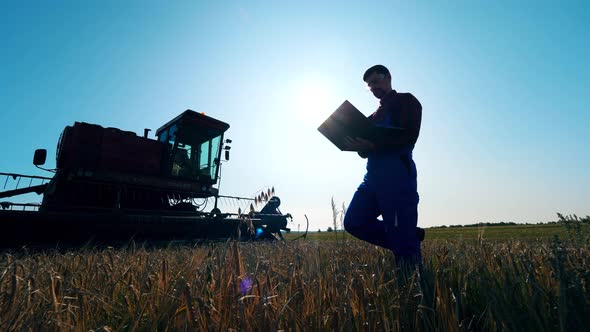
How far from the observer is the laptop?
2.66m

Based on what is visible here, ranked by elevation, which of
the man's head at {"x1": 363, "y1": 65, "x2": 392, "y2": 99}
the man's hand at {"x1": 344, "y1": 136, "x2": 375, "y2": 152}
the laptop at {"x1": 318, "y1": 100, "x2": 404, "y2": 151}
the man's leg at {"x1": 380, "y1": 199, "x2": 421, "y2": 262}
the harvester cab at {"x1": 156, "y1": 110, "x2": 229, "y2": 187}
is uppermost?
the harvester cab at {"x1": 156, "y1": 110, "x2": 229, "y2": 187}

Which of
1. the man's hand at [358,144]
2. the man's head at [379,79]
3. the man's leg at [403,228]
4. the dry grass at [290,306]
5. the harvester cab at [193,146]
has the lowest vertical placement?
the dry grass at [290,306]

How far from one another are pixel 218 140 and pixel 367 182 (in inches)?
328

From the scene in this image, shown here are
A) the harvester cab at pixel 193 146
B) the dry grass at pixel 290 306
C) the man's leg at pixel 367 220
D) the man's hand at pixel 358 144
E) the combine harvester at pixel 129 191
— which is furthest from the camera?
the harvester cab at pixel 193 146

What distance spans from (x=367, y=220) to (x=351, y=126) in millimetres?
897

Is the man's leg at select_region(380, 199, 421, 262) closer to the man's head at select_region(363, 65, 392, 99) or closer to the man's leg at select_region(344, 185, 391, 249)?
the man's leg at select_region(344, 185, 391, 249)

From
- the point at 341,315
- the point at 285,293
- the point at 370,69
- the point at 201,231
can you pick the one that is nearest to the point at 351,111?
the point at 370,69

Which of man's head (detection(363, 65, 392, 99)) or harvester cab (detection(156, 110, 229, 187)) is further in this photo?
harvester cab (detection(156, 110, 229, 187))

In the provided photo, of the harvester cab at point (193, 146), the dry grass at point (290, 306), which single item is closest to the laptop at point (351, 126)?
the dry grass at point (290, 306)

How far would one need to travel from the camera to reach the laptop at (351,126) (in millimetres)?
2660

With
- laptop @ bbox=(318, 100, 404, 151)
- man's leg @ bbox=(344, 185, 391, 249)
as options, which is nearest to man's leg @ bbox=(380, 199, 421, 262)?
man's leg @ bbox=(344, 185, 391, 249)

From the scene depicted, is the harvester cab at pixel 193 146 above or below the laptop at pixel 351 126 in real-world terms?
above

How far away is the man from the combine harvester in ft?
8.67

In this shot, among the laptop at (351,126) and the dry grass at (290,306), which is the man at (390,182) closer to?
the laptop at (351,126)
